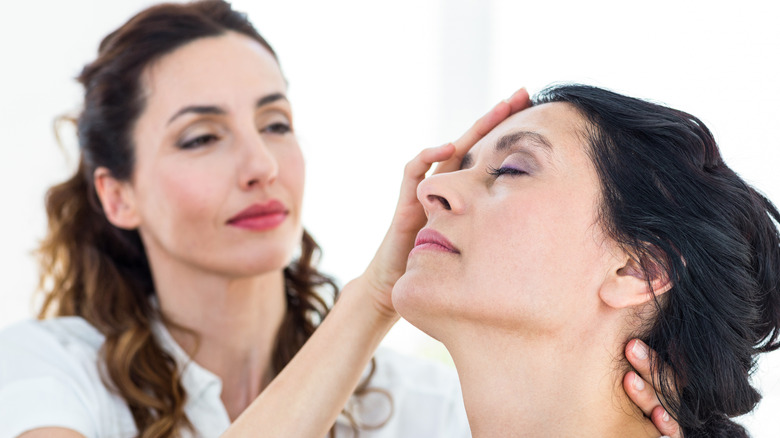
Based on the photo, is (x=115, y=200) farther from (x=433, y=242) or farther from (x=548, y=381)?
(x=548, y=381)

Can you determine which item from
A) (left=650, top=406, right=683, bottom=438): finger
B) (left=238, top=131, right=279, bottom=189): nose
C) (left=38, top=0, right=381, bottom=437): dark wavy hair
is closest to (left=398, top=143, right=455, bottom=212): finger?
(left=238, top=131, right=279, bottom=189): nose

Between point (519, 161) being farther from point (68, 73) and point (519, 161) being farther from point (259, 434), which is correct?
point (68, 73)

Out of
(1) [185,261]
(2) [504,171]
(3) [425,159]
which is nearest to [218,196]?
(1) [185,261]

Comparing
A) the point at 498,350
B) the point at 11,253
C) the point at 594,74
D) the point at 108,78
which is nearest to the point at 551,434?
the point at 498,350

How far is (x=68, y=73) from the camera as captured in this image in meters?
3.11

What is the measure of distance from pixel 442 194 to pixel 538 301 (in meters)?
0.25

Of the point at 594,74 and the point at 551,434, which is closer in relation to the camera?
the point at 551,434

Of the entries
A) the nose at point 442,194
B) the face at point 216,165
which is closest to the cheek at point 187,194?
the face at point 216,165

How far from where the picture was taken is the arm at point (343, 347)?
1.58m

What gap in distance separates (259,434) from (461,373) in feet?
1.51

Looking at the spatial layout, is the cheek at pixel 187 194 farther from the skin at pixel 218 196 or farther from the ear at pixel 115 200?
the ear at pixel 115 200

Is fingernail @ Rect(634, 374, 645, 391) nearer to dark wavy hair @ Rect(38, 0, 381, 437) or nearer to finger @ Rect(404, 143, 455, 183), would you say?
finger @ Rect(404, 143, 455, 183)

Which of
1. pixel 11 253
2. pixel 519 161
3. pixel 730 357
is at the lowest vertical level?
pixel 11 253

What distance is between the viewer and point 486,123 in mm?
1527
